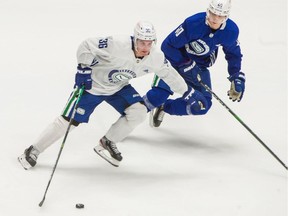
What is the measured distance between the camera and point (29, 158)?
4.56 metres

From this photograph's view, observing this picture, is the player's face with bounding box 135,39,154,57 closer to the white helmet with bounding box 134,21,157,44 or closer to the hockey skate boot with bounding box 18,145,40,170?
the white helmet with bounding box 134,21,157,44

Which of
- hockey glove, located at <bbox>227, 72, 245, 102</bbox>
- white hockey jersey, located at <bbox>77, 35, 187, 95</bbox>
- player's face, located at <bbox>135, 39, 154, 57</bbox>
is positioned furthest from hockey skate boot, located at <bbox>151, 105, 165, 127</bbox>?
player's face, located at <bbox>135, 39, 154, 57</bbox>

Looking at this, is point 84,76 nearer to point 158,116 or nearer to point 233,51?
point 158,116

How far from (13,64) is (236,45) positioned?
7.32ft

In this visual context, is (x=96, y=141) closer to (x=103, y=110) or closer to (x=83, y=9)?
(x=103, y=110)

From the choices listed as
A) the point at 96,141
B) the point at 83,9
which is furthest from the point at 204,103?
the point at 83,9

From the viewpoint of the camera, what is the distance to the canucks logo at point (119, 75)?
455cm

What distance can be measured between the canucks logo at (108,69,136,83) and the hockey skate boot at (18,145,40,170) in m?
0.65

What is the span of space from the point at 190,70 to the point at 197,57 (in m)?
0.17

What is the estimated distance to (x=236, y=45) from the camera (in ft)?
17.3

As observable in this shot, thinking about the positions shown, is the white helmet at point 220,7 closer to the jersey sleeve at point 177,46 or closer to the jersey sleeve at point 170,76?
the jersey sleeve at point 177,46

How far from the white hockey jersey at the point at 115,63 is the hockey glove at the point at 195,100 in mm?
198

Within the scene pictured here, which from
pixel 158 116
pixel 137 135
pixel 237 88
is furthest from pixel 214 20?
pixel 137 135

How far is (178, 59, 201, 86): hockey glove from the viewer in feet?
17.1
